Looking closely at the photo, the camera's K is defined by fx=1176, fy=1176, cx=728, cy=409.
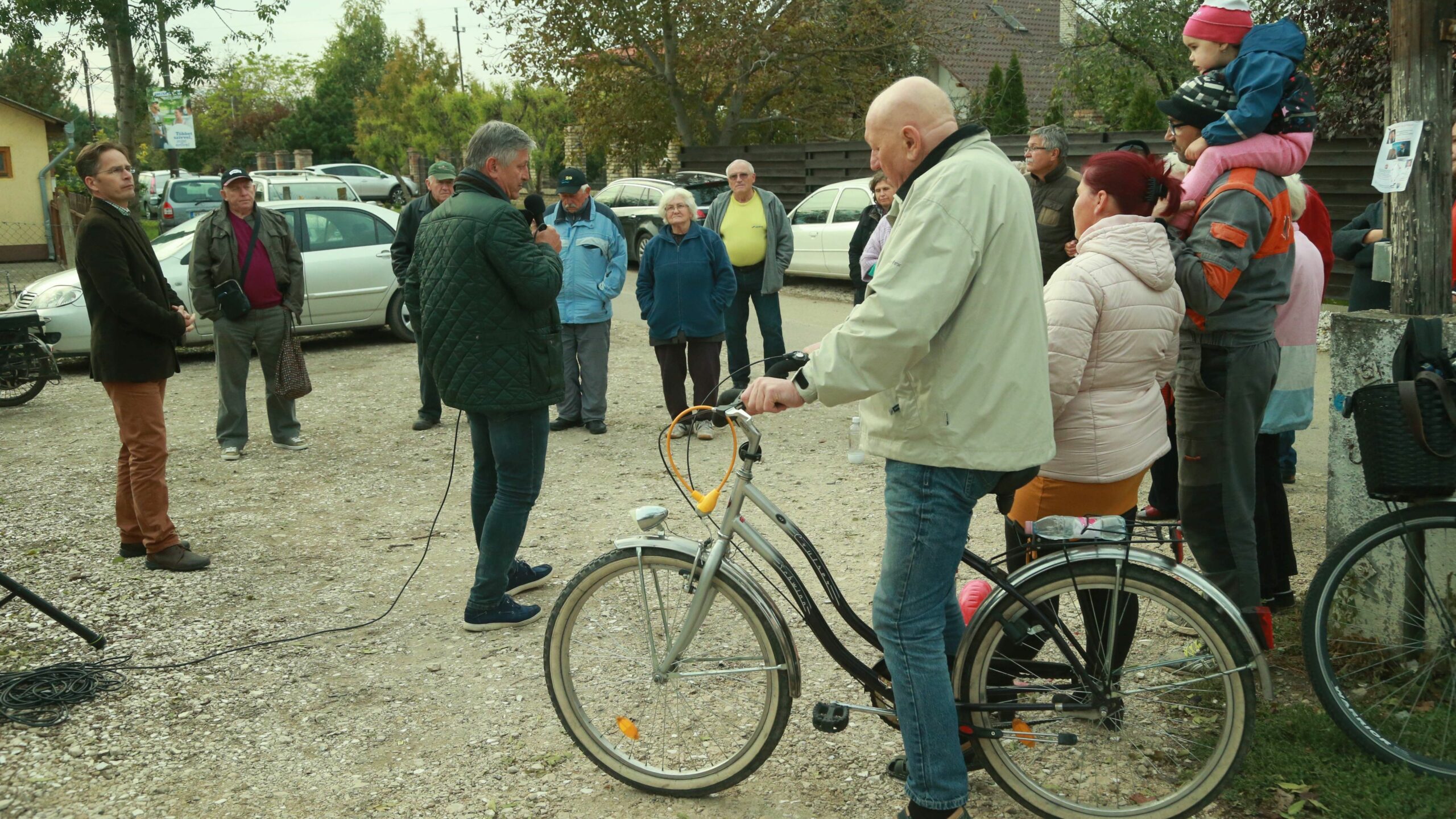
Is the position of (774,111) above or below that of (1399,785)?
above

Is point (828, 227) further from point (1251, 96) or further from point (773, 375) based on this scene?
point (773, 375)

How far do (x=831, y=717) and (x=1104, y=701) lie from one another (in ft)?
2.47

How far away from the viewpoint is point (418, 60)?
53.3m

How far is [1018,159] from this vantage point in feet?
60.3

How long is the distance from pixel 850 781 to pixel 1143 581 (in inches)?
46.0

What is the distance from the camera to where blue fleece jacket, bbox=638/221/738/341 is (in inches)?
327

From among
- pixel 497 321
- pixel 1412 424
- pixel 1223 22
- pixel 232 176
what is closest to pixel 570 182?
pixel 232 176

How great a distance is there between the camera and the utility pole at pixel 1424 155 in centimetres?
388

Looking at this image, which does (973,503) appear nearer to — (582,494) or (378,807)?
(378,807)

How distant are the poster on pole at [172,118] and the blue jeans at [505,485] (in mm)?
19781

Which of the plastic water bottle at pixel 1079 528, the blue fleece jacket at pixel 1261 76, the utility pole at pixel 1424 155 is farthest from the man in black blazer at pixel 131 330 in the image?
the utility pole at pixel 1424 155

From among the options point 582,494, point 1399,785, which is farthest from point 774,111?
point 1399,785

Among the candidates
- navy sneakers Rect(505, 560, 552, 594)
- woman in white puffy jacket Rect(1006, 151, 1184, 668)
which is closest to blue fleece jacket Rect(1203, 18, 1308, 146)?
woman in white puffy jacket Rect(1006, 151, 1184, 668)

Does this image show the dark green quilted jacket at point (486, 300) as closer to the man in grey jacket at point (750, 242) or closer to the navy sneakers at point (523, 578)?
Result: the navy sneakers at point (523, 578)
